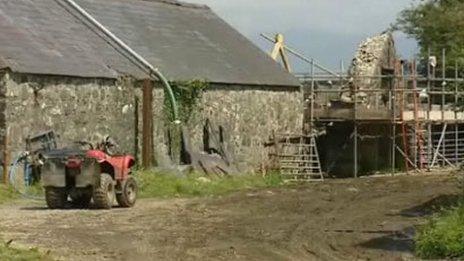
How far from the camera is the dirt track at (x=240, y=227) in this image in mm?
14602

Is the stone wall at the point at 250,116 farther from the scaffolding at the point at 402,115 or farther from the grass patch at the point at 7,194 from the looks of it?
the grass patch at the point at 7,194

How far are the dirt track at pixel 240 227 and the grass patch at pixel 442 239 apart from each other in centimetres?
33

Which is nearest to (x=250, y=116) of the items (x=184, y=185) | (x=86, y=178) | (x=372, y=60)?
(x=184, y=185)

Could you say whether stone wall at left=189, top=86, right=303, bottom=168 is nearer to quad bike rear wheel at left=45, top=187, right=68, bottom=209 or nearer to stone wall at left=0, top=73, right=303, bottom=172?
stone wall at left=0, top=73, right=303, bottom=172

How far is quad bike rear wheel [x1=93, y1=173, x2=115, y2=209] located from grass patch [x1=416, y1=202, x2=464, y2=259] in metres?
7.98

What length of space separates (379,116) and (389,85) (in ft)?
7.54

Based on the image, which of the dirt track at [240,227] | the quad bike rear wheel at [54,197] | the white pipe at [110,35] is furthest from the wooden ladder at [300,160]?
the quad bike rear wheel at [54,197]

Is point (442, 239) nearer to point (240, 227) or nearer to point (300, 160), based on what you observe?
point (240, 227)

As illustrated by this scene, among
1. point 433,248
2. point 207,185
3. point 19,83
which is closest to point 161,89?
point 207,185

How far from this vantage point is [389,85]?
3800cm

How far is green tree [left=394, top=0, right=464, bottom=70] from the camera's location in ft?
186

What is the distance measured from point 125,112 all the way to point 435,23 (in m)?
35.3

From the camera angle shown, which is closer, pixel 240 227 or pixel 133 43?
pixel 240 227

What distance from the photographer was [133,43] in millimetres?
32156
